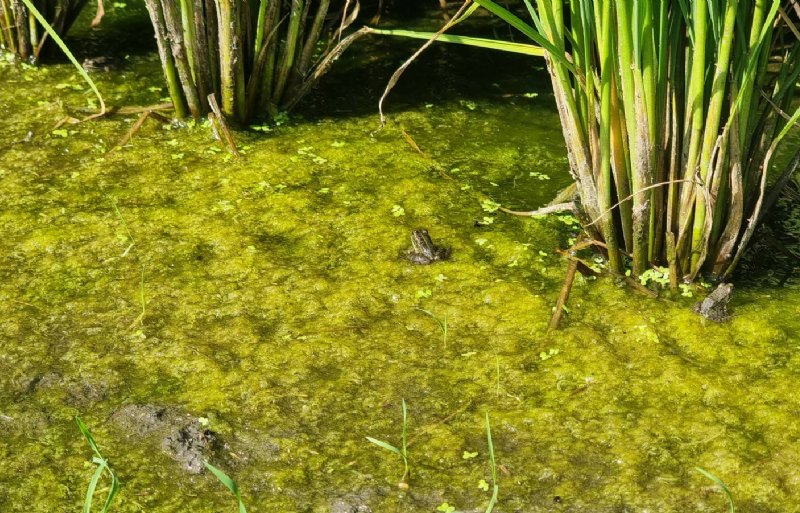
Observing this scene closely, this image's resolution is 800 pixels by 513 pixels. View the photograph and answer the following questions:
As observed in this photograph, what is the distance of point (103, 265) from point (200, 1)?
2.50 feet

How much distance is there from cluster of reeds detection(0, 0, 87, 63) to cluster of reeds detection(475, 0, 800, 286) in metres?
1.72

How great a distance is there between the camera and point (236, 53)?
8.55 feet

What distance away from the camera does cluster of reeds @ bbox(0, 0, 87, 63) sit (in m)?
3.00

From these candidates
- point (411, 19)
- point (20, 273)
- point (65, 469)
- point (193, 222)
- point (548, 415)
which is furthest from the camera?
point (411, 19)

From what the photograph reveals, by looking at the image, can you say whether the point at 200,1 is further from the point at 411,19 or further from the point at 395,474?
the point at 395,474

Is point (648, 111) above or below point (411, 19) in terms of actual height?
above

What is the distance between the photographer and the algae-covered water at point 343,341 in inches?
66.7

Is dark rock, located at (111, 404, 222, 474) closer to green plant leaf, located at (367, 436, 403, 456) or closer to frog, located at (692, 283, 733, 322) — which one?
green plant leaf, located at (367, 436, 403, 456)

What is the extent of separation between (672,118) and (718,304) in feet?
1.28

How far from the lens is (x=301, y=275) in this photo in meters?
2.20

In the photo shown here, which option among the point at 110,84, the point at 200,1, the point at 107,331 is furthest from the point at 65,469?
the point at 110,84

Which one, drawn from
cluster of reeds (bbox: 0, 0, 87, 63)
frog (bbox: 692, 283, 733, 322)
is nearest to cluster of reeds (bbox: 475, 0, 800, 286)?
frog (bbox: 692, 283, 733, 322)

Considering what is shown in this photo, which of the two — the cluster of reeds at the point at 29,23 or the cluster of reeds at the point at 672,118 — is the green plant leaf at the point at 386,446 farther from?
the cluster of reeds at the point at 29,23

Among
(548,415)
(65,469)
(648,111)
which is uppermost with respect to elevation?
(648,111)
